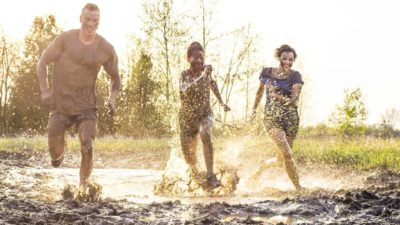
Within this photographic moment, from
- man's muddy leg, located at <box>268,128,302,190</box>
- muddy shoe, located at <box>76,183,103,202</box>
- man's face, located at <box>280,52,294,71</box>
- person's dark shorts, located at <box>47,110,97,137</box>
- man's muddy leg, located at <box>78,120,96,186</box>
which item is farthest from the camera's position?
man's face, located at <box>280,52,294,71</box>

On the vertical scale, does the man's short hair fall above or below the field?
above

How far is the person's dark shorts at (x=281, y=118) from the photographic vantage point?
8766mm

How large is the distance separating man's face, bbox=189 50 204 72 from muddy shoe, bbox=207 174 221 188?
1.56 metres

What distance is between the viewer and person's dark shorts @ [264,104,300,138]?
28.8 ft

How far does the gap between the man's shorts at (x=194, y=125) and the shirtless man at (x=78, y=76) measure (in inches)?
58.4

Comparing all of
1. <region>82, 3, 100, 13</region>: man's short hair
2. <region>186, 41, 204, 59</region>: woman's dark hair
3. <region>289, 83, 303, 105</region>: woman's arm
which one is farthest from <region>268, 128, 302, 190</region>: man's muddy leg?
<region>82, 3, 100, 13</region>: man's short hair

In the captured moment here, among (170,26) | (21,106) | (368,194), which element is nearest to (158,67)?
(170,26)

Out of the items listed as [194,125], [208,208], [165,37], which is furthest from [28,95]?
[208,208]

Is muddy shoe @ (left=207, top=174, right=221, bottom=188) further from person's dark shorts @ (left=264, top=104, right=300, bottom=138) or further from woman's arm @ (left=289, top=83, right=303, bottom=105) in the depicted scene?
woman's arm @ (left=289, top=83, right=303, bottom=105)

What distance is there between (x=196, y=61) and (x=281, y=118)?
1.48 metres

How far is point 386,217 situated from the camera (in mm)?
5793

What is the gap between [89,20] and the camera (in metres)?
7.52

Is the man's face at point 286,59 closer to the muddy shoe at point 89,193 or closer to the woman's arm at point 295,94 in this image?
the woman's arm at point 295,94

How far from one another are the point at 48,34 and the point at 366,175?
38163mm
